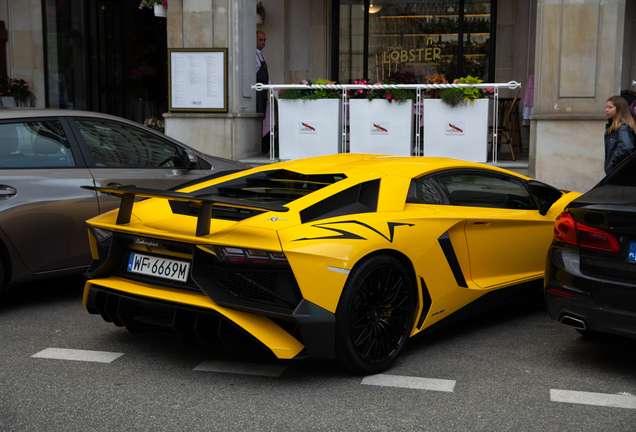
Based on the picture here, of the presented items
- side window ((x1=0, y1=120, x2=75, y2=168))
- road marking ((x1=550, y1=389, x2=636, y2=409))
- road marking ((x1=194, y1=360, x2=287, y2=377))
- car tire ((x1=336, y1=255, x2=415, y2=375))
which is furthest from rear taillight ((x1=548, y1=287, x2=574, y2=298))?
side window ((x1=0, y1=120, x2=75, y2=168))

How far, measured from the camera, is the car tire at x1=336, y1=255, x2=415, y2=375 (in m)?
3.75

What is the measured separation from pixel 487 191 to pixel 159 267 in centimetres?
249

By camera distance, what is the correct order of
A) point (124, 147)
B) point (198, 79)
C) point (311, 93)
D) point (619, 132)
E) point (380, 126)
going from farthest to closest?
point (198, 79)
point (311, 93)
point (380, 126)
point (619, 132)
point (124, 147)

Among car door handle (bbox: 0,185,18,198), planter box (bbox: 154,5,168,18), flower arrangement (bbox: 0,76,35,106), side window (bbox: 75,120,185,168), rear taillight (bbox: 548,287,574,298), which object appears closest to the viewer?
rear taillight (bbox: 548,287,574,298)

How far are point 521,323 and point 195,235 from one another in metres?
2.71

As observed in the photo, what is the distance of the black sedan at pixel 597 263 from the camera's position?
3.79 meters

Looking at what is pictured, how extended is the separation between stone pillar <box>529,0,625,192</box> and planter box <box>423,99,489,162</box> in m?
0.90

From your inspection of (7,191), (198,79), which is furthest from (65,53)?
(7,191)

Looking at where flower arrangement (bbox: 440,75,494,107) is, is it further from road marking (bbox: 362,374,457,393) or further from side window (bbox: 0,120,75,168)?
road marking (bbox: 362,374,457,393)

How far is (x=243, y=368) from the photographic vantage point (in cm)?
414

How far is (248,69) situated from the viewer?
39.3 feet

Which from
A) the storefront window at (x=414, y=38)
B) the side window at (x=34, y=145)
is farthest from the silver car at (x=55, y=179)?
the storefront window at (x=414, y=38)

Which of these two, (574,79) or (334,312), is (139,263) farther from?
(574,79)

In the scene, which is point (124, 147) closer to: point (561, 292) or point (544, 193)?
point (544, 193)
